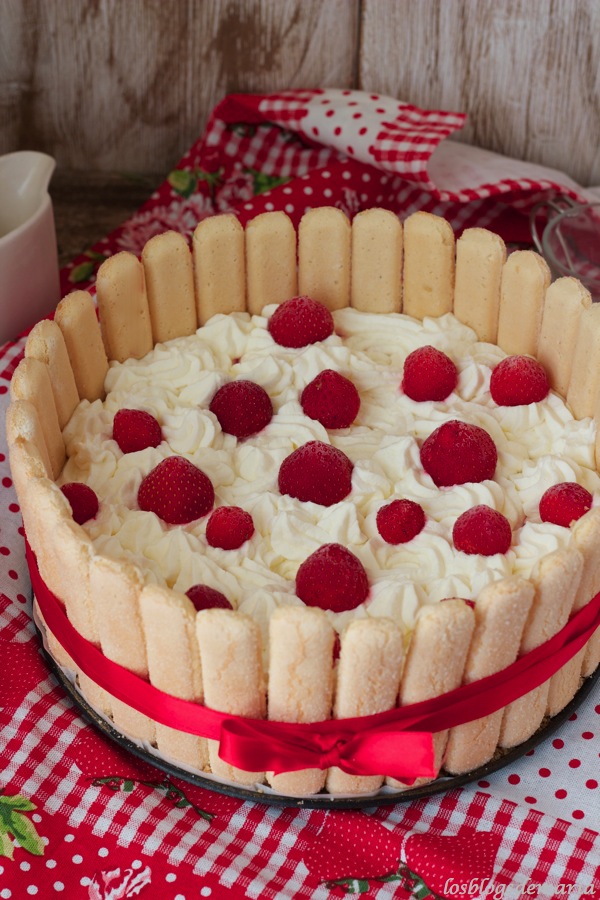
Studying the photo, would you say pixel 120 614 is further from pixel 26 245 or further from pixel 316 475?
pixel 26 245

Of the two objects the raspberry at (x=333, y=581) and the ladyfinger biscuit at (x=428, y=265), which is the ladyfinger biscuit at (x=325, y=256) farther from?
the raspberry at (x=333, y=581)

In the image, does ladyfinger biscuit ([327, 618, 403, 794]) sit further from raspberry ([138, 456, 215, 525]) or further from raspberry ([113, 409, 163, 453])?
raspberry ([113, 409, 163, 453])

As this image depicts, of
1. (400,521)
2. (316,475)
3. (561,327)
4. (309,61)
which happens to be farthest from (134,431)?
(309,61)

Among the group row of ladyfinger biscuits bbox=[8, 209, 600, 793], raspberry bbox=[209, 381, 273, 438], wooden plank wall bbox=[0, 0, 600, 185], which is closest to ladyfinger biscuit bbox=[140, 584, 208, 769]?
row of ladyfinger biscuits bbox=[8, 209, 600, 793]

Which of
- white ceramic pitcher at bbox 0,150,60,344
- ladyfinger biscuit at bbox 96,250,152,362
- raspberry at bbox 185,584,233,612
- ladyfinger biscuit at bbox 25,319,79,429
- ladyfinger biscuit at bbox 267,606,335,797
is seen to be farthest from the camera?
white ceramic pitcher at bbox 0,150,60,344

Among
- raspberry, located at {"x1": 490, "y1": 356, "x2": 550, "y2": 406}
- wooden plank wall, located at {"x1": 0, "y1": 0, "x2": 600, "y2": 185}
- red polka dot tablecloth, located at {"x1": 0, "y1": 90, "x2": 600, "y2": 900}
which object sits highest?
wooden plank wall, located at {"x1": 0, "y1": 0, "x2": 600, "y2": 185}

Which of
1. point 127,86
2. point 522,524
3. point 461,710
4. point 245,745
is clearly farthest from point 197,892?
point 127,86
